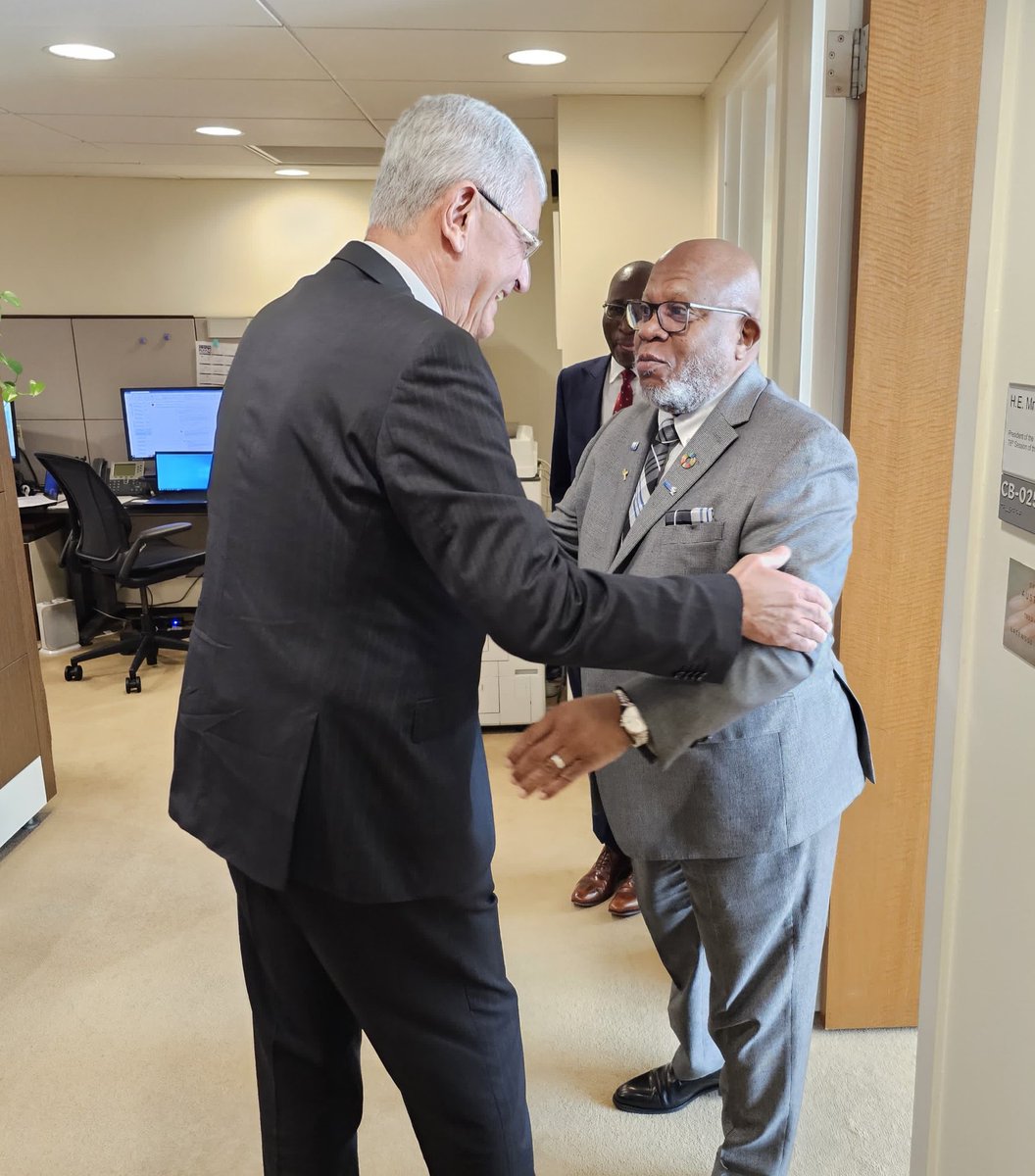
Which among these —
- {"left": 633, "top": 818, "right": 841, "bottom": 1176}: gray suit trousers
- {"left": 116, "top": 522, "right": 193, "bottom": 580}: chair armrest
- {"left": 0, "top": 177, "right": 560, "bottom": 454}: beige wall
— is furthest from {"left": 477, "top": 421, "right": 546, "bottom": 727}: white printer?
{"left": 633, "top": 818, "right": 841, "bottom": 1176}: gray suit trousers

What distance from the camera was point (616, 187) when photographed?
3.56 m

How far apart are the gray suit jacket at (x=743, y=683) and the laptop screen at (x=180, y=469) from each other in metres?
4.19

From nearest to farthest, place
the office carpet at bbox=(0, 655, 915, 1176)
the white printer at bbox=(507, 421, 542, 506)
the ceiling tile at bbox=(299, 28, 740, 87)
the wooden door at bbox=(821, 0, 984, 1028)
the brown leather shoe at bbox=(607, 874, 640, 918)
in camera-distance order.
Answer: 1. the wooden door at bbox=(821, 0, 984, 1028)
2. the office carpet at bbox=(0, 655, 915, 1176)
3. the brown leather shoe at bbox=(607, 874, 640, 918)
4. the ceiling tile at bbox=(299, 28, 740, 87)
5. the white printer at bbox=(507, 421, 542, 506)

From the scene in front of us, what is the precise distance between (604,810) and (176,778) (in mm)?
698

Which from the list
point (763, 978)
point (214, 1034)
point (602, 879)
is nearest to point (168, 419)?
point (602, 879)

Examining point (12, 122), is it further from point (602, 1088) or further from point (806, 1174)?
point (806, 1174)

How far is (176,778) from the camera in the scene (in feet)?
4.30

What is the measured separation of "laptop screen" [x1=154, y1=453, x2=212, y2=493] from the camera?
5363 millimetres

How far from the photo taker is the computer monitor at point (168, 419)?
536 cm

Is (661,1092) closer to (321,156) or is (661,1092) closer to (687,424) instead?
(687,424)

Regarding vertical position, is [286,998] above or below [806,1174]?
above

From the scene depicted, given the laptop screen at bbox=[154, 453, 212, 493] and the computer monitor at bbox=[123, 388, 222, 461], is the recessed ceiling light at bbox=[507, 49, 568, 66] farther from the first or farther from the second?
the laptop screen at bbox=[154, 453, 212, 493]

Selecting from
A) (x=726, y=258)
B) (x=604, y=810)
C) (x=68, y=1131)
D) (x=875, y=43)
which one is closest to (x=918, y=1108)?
(x=604, y=810)

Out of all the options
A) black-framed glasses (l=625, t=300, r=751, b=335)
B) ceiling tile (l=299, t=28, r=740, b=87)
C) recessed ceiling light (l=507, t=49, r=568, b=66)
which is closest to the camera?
black-framed glasses (l=625, t=300, r=751, b=335)
